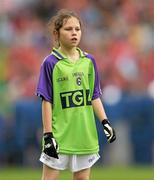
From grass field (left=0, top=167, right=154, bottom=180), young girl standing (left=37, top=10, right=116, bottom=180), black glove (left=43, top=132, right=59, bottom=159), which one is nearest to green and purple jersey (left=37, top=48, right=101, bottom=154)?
young girl standing (left=37, top=10, right=116, bottom=180)

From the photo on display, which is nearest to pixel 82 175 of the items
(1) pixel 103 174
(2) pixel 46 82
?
(2) pixel 46 82

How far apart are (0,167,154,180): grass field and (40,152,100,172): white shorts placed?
15.3 feet

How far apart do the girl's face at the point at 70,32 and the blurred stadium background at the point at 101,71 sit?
201 inches

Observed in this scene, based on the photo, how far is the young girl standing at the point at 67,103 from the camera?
24.9 feet

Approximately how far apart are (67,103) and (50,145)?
1.43ft

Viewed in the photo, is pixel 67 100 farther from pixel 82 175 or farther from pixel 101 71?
pixel 101 71

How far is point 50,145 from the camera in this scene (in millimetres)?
7426

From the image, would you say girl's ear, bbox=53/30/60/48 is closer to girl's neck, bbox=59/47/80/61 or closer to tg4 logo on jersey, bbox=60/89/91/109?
girl's neck, bbox=59/47/80/61

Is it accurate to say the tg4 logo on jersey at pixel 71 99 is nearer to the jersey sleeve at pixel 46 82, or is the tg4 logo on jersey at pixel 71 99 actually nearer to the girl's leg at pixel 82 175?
the jersey sleeve at pixel 46 82

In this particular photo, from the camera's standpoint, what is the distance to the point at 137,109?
14.9m

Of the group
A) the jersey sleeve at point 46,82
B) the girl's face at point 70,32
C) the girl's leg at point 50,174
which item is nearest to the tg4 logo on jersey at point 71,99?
the jersey sleeve at point 46,82

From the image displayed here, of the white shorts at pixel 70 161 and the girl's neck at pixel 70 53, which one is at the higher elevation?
the girl's neck at pixel 70 53

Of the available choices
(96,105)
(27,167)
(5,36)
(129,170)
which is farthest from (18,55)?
(96,105)

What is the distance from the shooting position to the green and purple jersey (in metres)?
7.60
